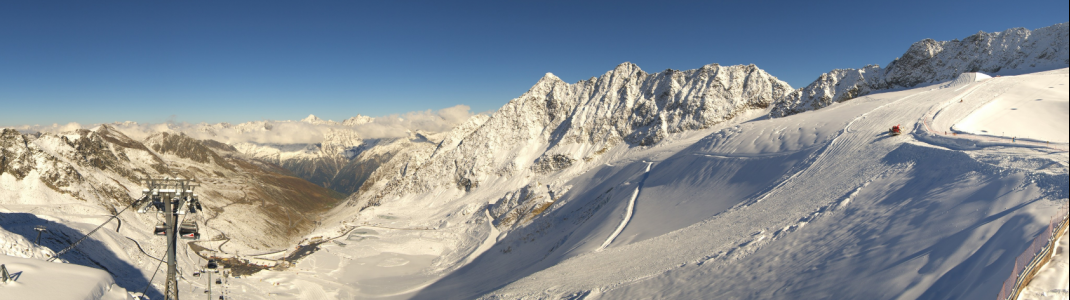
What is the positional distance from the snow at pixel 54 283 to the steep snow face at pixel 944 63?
8090 centimetres

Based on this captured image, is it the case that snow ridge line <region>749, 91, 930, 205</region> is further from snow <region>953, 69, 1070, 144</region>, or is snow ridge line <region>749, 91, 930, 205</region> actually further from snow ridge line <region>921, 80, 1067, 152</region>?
snow <region>953, 69, 1070, 144</region>

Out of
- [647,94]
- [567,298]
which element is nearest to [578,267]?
[567,298]

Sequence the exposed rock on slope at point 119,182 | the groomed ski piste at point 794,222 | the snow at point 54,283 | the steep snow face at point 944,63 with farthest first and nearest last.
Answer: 1. the exposed rock on slope at point 119,182
2. the steep snow face at point 944,63
3. the groomed ski piste at point 794,222
4. the snow at point 54,283

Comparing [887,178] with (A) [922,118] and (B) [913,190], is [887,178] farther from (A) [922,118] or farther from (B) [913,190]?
(A) [922,118]

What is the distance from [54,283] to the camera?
1309 centimetres

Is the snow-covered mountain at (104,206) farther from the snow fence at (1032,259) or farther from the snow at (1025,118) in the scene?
the snow at (1025,118)

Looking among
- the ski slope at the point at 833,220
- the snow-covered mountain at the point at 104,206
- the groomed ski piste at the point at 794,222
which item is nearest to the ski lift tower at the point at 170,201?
the snow-covered mountain at the point at 104,206

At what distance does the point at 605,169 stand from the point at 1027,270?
218ft

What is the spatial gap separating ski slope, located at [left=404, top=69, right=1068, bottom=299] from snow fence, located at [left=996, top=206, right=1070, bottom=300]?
413 millimetres

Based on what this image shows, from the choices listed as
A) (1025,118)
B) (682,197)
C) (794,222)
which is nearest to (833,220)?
(794,222)

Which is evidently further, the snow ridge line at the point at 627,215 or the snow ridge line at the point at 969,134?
the snow ridge line at the point at 627,215

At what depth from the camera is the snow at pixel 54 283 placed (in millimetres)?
12141

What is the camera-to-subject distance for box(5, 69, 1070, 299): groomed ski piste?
14.6 metres

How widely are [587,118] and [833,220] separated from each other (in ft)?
268
